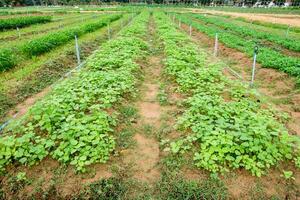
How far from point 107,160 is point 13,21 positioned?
84.3 feet

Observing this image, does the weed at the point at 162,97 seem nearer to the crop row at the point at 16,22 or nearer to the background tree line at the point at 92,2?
the crop row at the point at 16,22

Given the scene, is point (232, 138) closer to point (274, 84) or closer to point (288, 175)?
point (288, 175)

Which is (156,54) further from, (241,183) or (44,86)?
(241,183)

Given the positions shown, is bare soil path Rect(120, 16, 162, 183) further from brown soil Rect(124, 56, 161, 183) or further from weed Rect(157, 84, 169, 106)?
weed Rect(157, 84, 169, 106)

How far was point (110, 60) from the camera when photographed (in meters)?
9.09

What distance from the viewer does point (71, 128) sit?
15.0 feet

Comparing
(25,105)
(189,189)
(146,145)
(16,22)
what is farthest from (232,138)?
(16,22)

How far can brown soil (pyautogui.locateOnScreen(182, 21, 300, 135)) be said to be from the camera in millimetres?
6555

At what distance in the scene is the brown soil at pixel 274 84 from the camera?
6.55 meters

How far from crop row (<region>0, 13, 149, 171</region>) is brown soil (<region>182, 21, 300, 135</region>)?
4321 mm

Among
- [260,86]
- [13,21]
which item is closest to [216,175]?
[260,86]

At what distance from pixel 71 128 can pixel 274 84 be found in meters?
7.30

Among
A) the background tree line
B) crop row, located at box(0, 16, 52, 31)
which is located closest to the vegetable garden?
crop row, located at box(0, 16, 52, 31)

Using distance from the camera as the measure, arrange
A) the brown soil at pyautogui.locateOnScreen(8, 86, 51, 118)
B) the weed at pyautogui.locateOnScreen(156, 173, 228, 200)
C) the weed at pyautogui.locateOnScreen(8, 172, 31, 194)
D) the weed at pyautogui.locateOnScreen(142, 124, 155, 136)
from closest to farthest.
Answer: the weed at pyautogui.locateOnScreen(156, 173, 228, 200) → the weed at pyautogui.locateOnScreen(8, 172, 31, 194) → the weed at pyautogui.locateOnScreen(142, 124, 155, 136) → the brown soil at pyautogui.locateOnScreen(8, 86, 51, 118)
